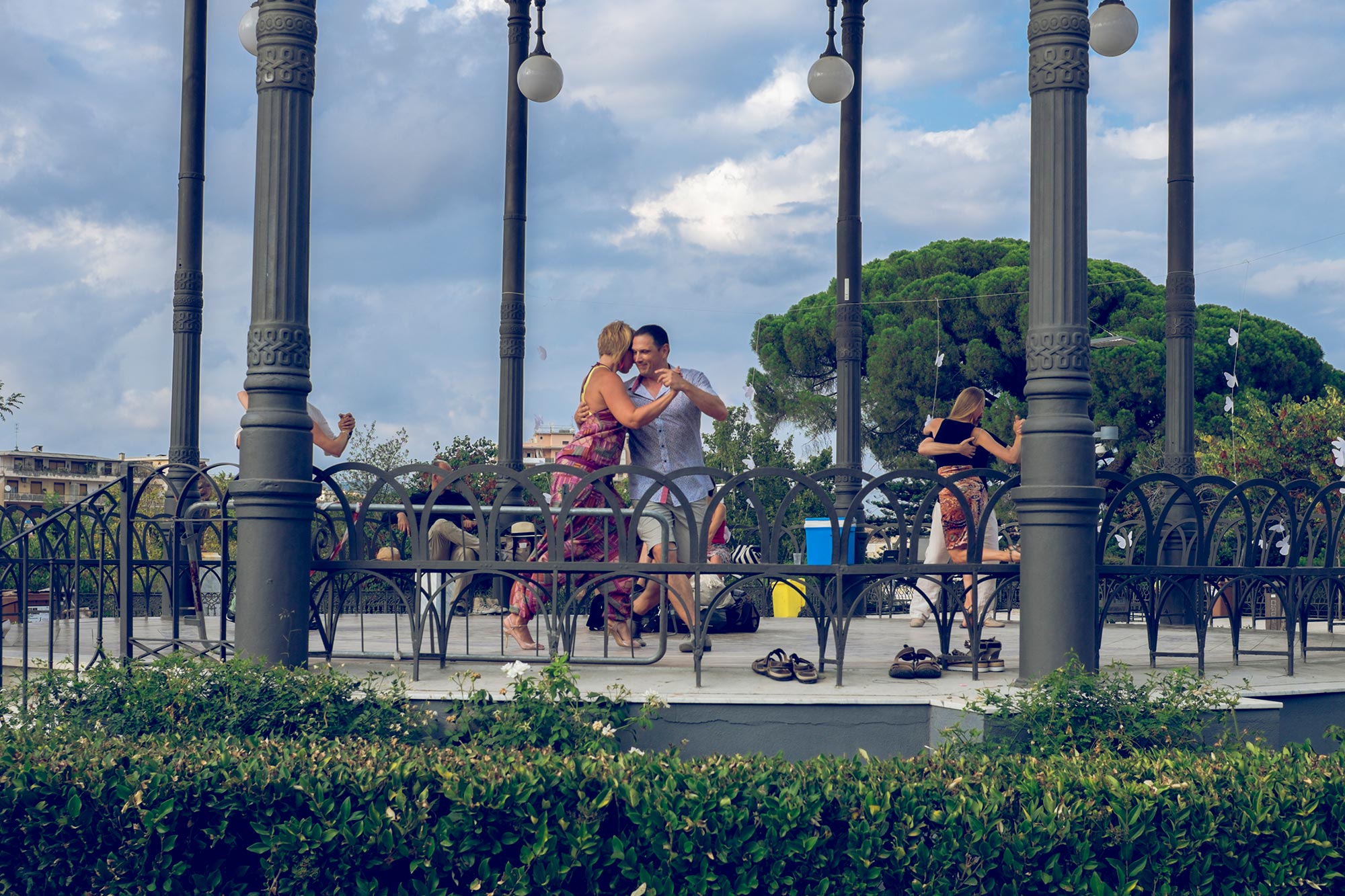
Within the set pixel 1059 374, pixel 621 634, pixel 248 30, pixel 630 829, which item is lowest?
pixel 630 829

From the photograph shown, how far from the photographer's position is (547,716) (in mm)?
5000

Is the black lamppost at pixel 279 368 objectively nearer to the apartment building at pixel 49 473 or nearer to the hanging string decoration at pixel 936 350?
the hanging string decoration at pixel 936 350

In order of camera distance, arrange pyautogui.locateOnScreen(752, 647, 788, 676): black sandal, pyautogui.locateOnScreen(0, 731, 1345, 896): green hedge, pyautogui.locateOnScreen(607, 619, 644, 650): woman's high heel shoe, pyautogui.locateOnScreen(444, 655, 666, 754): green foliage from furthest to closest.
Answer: pyautogui.locateOnScreen(607, 619, 644, 650): woman's high heel shoe, pyautogui.locateOnScreen(752, 647, 788, 676): black sandal, pyautogui.locateOnScreen(444, 655, 666, 754): green foliage, pyautogui.locateOnScreen(0, 731, 1345, 896): green hedge

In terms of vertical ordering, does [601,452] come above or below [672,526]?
above

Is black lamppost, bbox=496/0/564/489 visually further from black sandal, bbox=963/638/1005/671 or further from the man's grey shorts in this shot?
black sandal, bbox=963/638/1005/671

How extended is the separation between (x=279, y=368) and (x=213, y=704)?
5.59 feet

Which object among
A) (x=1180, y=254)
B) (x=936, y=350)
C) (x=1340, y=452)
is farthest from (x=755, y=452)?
(x=1180, y=254)

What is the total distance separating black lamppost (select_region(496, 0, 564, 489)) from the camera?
1196 cm

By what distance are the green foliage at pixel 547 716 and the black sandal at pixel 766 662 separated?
959 millimetres

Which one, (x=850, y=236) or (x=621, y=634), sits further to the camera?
(x=850, y=236)

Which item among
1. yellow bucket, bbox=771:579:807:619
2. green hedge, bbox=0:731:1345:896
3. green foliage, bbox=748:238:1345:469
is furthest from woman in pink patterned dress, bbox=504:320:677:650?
green foliage, bbox=748:238:1345:469

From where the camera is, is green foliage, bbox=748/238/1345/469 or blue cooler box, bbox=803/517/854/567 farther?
green foliage, bbox=748/238/1345/469

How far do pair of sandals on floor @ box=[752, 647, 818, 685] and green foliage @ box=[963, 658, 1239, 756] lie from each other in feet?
3.34

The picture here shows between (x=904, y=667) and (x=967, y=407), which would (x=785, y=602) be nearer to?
(x=967, y=407)
